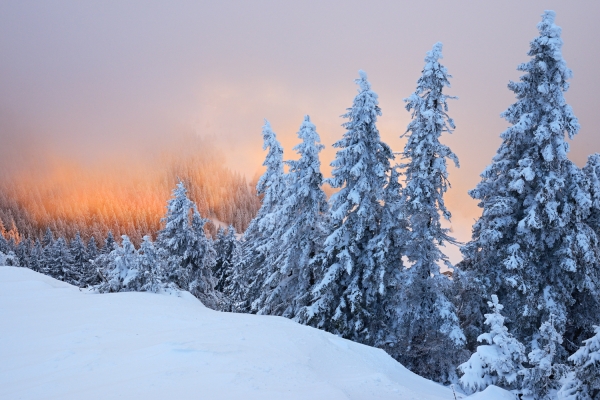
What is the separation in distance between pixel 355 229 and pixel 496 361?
32.5 ft

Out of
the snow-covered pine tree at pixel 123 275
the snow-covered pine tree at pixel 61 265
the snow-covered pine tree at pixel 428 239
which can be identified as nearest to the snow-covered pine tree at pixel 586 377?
the snow-covered pine tree at pixel 428 239

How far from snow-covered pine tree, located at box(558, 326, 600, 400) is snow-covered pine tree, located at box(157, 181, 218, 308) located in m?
23.7

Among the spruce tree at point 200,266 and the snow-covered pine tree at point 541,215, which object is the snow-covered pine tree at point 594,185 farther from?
the spruce tree at point 200,266

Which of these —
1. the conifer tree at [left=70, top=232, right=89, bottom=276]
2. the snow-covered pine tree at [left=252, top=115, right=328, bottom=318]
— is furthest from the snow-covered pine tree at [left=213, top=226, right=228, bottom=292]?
the snow-covered pine tree at [left=252, top=115, right=328, bottom=318]

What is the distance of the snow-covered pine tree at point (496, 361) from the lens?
22.3 feet

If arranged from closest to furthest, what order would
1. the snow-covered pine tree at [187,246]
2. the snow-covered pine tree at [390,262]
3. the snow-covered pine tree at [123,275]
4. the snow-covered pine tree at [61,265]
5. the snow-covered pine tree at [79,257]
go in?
the snow-covered pine tree at [123,275], the snow-covered pine tree at [390,262], the snow-covered pine tree at [187,246], the snow-covered pine tree at [61,265], the snow-covered pine tree at [79,257]

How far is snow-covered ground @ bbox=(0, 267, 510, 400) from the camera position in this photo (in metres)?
5.61

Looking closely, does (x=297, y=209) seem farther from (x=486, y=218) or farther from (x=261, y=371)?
(x=261, y=371)

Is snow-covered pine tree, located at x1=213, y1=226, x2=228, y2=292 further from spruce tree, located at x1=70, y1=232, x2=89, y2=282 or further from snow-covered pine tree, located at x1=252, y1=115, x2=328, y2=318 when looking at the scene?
snow-covered pine tree, located at x1=252, y1=115, x2=328, y2=318

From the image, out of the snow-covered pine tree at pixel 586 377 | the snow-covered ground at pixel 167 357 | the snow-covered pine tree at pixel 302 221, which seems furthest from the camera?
the snow-covered pine tree at pixel 302 221

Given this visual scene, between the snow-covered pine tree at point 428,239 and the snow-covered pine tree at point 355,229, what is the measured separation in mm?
1533

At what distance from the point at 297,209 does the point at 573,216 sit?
12.5 metres

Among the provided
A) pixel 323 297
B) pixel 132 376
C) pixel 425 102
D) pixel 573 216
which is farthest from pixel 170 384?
pixel 573 216

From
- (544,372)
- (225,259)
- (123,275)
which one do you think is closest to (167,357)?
(544,372)
